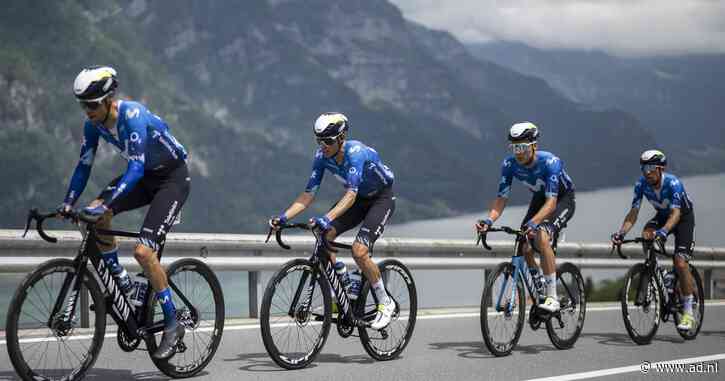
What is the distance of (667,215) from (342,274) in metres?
4.26

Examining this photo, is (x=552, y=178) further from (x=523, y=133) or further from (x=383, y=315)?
(x=383, y=315)

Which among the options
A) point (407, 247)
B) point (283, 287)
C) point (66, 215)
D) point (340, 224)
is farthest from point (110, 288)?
point (407, 247)

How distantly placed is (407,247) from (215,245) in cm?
269

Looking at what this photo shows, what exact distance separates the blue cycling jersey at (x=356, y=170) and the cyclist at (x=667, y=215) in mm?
2976

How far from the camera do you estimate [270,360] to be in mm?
8055

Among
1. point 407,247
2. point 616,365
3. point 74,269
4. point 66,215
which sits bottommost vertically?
point 407,247

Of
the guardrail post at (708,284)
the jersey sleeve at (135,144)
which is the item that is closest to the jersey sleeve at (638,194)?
the jersey sleeve at (135,144)

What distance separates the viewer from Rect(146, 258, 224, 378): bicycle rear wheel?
6.94 metres

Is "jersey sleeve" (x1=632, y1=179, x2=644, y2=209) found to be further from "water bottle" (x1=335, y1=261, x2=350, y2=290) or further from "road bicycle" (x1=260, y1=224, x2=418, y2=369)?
"water bottle" (x1=335, y1=261, x2=350, y2=290)

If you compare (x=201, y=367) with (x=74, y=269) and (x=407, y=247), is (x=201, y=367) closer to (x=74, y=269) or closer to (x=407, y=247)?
(x=74, y=269)

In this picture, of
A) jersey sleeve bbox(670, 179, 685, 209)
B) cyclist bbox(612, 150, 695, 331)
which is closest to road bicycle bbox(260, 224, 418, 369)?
cyclist bbox(612, 150, 695, 331)

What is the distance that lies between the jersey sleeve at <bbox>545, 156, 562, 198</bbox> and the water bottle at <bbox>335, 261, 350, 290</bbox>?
2205 mm

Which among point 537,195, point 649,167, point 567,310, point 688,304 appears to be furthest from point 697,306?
point 537,195

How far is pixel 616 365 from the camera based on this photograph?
8352 mm
